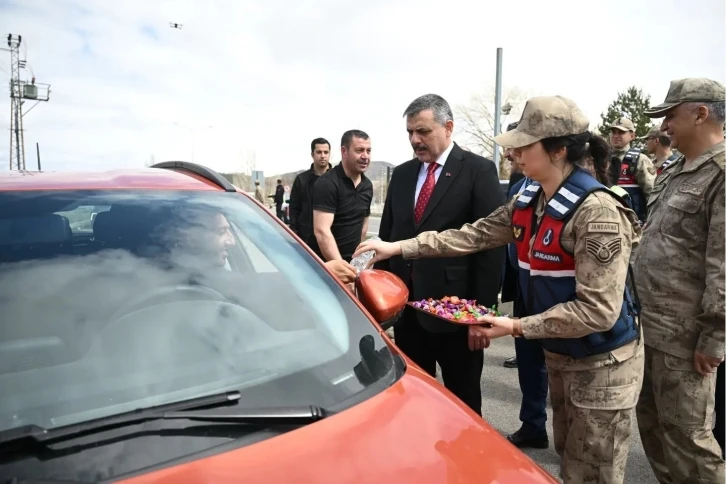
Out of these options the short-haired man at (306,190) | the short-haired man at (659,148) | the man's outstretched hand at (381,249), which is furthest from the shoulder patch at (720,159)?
the short-haired man at (306,190)

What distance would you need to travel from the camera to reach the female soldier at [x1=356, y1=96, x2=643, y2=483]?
178 cm

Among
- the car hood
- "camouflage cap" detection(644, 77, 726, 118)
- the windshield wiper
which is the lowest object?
the car hood

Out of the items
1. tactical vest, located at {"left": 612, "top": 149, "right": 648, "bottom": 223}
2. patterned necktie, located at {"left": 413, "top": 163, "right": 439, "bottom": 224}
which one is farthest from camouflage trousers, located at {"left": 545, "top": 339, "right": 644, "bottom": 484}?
tactical vest, located at {"left": 612, "top": 149, "right": 648, "bottom": 223}

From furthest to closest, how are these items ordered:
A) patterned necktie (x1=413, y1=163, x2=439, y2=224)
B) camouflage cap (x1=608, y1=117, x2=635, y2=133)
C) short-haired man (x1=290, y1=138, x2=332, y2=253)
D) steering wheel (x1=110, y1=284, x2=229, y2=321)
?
camouflage cap (x1=608, y1=117, x2=635, y2=133) < short-haired man (x1=290, y1=138, x2=332, y2=253) < patterned necktie (x1=413, y1=163, x2=439, y2=224) < steering wheel (x1=110, y1=284, x2=229, y2=321)

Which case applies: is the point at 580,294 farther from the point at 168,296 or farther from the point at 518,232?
the point at 168,296

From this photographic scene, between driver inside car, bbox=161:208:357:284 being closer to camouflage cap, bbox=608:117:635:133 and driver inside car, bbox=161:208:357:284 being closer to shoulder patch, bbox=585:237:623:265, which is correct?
shoulder patch, bbox=585:237:623:265

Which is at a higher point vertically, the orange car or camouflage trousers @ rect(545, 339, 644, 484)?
the orange car

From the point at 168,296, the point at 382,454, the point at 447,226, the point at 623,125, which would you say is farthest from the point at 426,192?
the point at 623,125

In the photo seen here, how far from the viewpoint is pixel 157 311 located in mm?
1446

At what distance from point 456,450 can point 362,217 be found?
347cm

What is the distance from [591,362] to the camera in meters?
1.90

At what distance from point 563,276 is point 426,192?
1170mm

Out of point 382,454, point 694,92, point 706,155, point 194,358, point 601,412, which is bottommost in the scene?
point 601,412

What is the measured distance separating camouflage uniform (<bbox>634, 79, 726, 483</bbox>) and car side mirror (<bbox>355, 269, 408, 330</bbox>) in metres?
1.25
